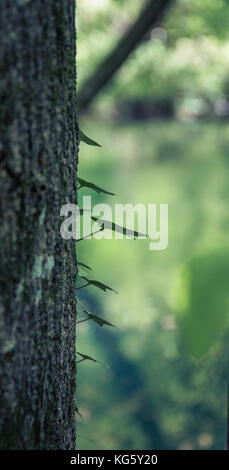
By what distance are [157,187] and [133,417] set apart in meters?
6.43

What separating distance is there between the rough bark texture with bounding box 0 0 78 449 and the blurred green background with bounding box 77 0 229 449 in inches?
10.3

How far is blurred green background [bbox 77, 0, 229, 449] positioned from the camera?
177 cm

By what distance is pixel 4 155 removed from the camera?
0.72 m

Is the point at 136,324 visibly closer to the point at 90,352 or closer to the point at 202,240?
the point at 90,352

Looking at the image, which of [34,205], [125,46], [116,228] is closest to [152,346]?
[125,46]

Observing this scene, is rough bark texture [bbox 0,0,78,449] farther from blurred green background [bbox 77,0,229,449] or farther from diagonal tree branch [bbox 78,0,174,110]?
diagonal tree branch [bbox 78,0,174,110]

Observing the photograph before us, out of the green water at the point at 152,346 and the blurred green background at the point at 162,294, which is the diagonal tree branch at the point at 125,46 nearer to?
the blurred green background at the point at 162,294

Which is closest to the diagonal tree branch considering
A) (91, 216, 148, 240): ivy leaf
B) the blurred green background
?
the blurred green background

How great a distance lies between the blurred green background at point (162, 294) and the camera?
5.80 ft

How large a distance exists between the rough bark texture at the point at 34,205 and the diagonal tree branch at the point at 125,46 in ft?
6.71

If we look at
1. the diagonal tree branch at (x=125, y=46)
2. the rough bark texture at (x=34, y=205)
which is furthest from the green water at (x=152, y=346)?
the diagonal tree branch at (x=125, y=46)

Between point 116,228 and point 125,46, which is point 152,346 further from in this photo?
point 116,228

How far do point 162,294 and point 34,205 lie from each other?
456 cm
